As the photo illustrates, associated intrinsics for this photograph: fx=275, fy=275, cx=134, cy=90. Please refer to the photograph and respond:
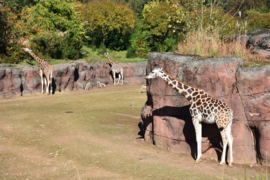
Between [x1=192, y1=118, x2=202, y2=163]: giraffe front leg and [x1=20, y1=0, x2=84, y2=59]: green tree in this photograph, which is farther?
[x1=20, y1=0, x2=84, y2=59]: green tree

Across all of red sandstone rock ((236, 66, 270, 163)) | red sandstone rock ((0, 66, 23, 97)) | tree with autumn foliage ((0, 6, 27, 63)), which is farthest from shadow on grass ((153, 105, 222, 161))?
tree with autumn foliage ((0, 6, 27, 63))

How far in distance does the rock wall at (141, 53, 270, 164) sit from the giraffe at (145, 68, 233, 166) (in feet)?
1.28

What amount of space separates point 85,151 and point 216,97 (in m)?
4.13

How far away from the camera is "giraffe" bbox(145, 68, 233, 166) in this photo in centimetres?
707

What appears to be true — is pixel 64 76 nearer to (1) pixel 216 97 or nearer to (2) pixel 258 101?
(1) pixel 216 97

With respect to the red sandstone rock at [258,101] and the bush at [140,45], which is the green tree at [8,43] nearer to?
the bush at [140,45]

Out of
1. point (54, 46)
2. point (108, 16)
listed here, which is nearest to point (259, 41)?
point (54, 46)

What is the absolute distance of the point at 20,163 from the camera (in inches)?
286

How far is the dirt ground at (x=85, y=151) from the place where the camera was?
6.73m

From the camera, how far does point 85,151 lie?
822cm

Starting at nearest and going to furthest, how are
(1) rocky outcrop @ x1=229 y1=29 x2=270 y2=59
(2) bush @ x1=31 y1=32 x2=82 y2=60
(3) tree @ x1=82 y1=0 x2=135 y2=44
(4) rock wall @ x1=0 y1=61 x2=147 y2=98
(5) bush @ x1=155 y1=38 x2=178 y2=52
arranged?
(1) rocky outcrop @ x1=229 y1=29 x2=270 y2=59 → (4) rock wall @ x1=0 y1=61 x2=147 y2=98 → (2) bush @ x1=31 y1=32 x2=82 y2=60 → (5) bush @ x1=155 y1=38 x2=178 y2=52 → (3) tree @ x1=82 y1=0 x2=135 y2=44

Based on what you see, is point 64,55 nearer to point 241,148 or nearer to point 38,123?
point 38,123

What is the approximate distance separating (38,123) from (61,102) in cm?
487

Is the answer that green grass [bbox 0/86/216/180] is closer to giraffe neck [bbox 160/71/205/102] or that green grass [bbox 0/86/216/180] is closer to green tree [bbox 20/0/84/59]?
giraffe neck [bbox 160/71/205/102]
